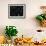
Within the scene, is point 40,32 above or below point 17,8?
below

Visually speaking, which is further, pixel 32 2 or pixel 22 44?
pixel 32 2

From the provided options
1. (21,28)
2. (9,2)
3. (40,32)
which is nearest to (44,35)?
(40,32)

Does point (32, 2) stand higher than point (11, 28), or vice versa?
point (32, 2)

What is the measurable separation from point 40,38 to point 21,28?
1.23 feet

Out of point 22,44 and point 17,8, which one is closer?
point 22,44

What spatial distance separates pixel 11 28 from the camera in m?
3.00

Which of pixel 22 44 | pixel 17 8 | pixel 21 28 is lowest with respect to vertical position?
Result: pixel 22 44

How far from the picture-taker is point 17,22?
3131 mm

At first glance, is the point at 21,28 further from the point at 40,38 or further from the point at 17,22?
the point at 40,38

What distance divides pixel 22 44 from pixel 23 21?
461 millimetres

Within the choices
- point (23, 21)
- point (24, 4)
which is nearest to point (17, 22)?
point (23, 21)

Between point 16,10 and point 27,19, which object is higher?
point 16,10

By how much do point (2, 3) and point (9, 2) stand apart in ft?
0.41

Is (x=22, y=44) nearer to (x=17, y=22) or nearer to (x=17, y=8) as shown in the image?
(x=17, y=22)
